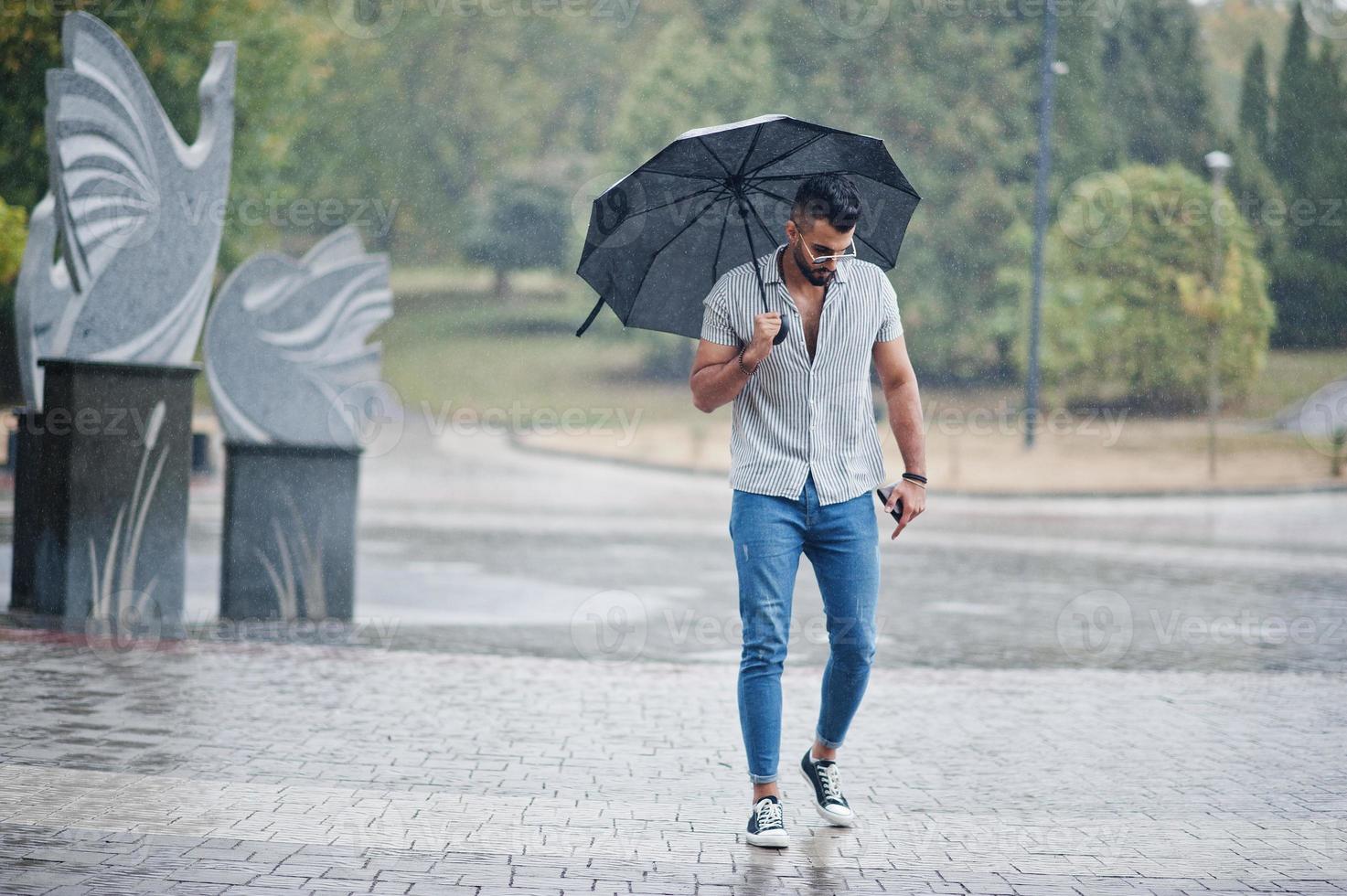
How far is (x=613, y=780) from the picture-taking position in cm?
559

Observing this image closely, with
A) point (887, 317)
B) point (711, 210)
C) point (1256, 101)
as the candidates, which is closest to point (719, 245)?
point (711, 210)

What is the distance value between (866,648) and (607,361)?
55666 millimetres

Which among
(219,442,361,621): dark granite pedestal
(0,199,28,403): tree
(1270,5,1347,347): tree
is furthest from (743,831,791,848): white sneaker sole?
(1270,5,1347,347): tree

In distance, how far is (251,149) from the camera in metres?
27.7

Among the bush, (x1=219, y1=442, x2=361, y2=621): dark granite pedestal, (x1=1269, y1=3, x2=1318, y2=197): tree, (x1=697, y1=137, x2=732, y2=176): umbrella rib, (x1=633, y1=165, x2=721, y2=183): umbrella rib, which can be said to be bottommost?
(x1=219, y1=442, x2=361, y2=621): dark granite pedestal

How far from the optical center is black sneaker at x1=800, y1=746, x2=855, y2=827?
4953mm

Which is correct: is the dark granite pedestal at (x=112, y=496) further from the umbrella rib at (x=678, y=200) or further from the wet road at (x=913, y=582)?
the umbrella rib at (x=678, y=200)

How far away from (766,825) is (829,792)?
0.37m

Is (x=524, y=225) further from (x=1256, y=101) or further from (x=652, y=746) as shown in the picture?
(x=652, y=746)

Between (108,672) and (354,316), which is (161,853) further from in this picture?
(354,316)

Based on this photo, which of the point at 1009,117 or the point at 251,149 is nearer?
the point at 251,149

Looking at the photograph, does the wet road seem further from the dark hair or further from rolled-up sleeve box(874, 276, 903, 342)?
the dark hair

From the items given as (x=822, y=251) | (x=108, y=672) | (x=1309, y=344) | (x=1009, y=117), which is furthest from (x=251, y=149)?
(x=1309, y=344)

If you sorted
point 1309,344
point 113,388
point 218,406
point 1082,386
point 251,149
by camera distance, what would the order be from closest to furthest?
→ point 113,388, point 218,406, point 251,149, point 1082,386, point 1309,344
